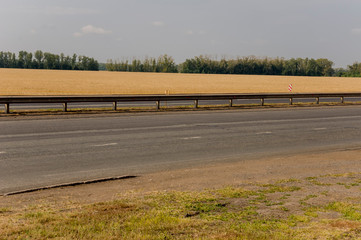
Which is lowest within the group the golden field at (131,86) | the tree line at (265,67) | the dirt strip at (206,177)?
the dirt strip at (206,177)

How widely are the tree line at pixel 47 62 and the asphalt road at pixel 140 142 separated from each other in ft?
432

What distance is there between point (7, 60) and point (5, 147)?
528 feet

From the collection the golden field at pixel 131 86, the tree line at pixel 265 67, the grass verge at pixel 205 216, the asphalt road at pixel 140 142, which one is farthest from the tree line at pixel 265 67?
the grass verge at pixel 205 216

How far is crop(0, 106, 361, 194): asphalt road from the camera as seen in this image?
10398 mm

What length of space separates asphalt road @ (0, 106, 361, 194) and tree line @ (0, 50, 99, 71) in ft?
432

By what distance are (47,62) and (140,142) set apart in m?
143

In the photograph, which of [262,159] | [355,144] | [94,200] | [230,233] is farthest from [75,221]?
[355,144]

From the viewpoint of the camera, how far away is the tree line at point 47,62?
147 meters

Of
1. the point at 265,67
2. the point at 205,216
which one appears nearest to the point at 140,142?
the point at 205,216

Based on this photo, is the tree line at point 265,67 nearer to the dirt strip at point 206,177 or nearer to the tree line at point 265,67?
the tree line at point 265,67

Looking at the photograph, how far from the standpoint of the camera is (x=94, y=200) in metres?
7.61

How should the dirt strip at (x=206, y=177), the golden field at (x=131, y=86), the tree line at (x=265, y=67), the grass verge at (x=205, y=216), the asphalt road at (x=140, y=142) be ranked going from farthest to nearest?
1. the tree line at (x=265, y=67)
2. the golden field at (x=131, y=86)
3. the asphalt road at (x=140, y=142)
4. the dirt strip at (x=206, y=177)
5. the grass verge at (x=205, y=216)

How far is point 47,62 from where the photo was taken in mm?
147375

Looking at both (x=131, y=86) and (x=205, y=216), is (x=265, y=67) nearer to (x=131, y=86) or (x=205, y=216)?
(x=131, y=86)
